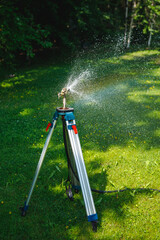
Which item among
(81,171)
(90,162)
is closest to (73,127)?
(81,171)

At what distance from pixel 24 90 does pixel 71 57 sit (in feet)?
20.5

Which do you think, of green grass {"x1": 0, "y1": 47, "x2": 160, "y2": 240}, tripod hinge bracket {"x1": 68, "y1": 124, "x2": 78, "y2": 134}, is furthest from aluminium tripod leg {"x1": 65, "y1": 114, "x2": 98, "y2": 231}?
green grass {"x1": 0, "y1": 47, "x2": 160, "y2": 240}

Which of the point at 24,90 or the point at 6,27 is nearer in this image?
the point at 6,27

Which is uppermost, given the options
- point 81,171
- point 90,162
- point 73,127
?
point 73,127

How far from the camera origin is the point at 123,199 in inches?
117

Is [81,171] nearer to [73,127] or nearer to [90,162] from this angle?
[73,127]

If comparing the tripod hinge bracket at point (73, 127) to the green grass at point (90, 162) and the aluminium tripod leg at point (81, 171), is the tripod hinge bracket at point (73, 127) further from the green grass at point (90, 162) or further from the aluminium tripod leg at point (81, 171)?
the green grass at point (90, 162)

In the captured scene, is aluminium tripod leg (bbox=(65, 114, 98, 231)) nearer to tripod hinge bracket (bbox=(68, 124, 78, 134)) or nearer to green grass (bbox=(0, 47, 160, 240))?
tripod hinge bracket (bbox=(68, 124, 78, 134))

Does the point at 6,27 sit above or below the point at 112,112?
above

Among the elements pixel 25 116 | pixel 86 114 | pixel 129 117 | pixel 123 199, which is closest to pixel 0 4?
pixel 25 116

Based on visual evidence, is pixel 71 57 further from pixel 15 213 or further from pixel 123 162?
pixel 15 213

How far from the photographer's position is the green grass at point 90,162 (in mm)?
2616

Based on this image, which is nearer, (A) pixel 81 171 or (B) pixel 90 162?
(A) pixel 81 171

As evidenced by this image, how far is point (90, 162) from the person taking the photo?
3.76 metres
